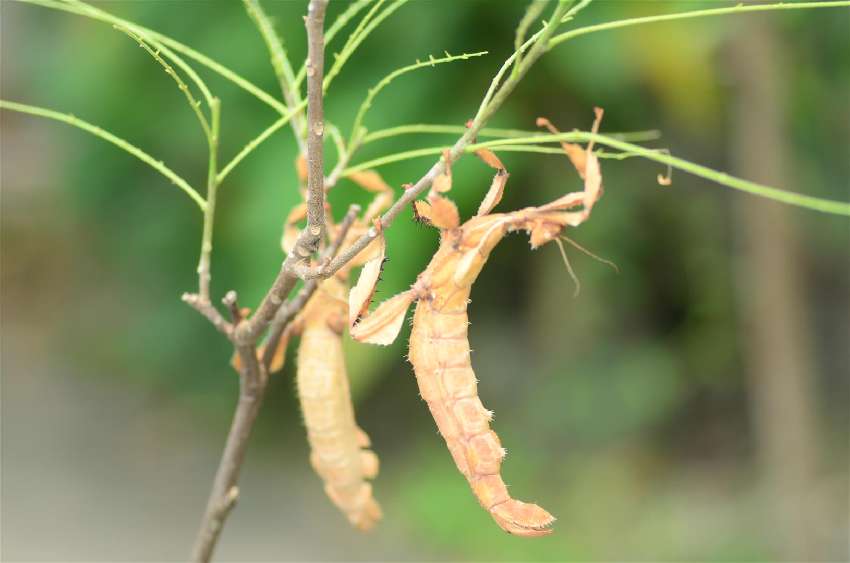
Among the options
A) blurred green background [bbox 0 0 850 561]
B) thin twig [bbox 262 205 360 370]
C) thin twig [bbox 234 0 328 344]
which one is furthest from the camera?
blurred green background [bbox 0 0 850 561]

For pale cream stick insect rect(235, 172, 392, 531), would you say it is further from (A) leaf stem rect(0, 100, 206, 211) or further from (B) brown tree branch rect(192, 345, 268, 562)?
(A) leaf stem rect(0, 100, 206, 211)

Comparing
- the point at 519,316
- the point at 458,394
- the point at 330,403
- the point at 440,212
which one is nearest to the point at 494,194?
the point at 440,212

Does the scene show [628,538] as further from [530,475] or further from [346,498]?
[346,498]

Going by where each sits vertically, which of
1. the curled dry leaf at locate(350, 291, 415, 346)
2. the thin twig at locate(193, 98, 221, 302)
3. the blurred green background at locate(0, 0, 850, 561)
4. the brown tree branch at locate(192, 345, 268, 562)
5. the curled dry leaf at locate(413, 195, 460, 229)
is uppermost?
the blurred green background at locate(0, 0, 850, 561)

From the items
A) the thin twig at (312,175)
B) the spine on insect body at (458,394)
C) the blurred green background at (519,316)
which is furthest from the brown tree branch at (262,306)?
the blurred green background at (519,316)

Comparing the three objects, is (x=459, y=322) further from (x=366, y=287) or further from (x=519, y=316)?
(x=519, y=316)

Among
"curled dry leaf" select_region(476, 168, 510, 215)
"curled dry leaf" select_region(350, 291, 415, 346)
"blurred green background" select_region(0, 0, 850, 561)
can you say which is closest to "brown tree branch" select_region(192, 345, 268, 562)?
"curled dry leaf" select_region(350, 291, 415, 346)
